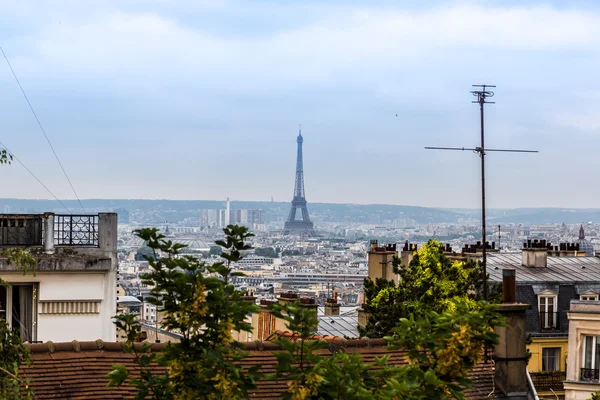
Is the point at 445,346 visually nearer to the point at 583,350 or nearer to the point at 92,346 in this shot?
the point at 92,346

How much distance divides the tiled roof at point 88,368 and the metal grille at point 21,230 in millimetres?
4048

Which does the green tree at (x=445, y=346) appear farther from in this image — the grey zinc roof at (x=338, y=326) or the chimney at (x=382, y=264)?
the chimney at (x=382, y=264)

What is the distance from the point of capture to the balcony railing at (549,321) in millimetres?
41094

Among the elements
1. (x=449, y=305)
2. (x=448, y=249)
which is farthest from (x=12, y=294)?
(x=448, y=249)

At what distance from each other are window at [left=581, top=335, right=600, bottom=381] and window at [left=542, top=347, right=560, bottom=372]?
6.08 meters

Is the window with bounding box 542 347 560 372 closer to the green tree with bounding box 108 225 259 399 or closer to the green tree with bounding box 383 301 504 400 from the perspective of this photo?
the green tree with bounding box 383 301 504 400

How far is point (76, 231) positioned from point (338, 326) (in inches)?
1100

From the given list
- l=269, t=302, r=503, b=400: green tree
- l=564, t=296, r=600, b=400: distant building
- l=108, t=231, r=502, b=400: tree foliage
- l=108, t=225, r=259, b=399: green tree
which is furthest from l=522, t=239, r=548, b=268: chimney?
l=108, t=225, r=259, b=399: green tree

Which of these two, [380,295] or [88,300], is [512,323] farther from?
[380,295]

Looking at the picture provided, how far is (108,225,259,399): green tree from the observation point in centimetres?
943

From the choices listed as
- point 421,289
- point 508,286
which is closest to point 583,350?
point 421,289

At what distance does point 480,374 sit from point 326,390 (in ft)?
20.9

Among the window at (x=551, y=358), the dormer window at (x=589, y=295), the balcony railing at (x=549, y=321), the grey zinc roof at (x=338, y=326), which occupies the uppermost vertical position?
the dormer window at (x=589, y=295)

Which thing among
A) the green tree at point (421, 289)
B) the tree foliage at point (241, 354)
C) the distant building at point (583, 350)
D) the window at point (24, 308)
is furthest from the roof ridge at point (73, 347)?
the distant building at point (583, 350)
